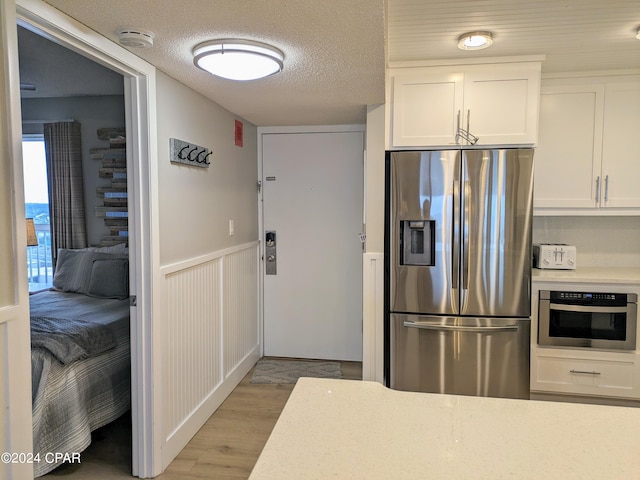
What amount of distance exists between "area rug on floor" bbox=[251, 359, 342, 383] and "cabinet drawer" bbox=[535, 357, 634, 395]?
4.98 ft

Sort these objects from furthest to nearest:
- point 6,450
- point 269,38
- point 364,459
Answer: point 269,38 < point 6,450 < point 364,459

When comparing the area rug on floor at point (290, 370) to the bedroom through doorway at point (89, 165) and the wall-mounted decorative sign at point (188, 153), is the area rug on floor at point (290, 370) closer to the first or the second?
the bedroom through doorway at point (89, 165)

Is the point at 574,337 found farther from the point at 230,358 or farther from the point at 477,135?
the point at 230,358

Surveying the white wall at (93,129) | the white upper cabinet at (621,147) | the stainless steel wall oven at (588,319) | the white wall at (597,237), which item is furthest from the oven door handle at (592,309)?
the white wall at (93,129)

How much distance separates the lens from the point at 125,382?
270 centimetres

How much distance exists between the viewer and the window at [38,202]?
13.0 feet

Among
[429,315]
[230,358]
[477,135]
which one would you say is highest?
[477,135]

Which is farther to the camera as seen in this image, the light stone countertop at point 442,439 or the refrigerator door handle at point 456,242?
the refrigerator door handle at point 456,242

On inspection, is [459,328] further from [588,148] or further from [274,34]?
[274,34]

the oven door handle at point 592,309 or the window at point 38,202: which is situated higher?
the window at point 38,202

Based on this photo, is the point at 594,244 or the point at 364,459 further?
the point at 594,244

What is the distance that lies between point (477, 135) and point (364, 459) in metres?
2.42

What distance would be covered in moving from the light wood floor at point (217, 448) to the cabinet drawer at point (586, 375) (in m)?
1.82

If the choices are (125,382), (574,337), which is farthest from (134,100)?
(574,337)
